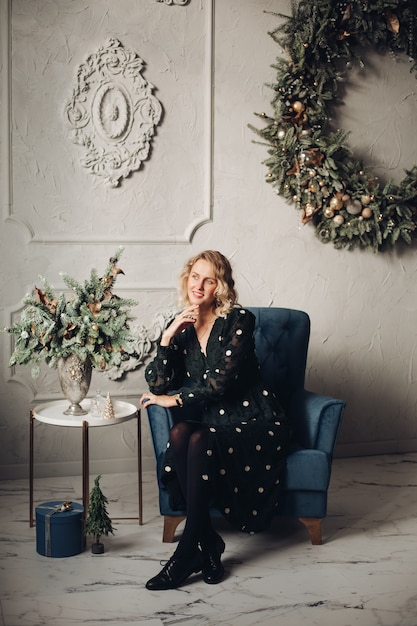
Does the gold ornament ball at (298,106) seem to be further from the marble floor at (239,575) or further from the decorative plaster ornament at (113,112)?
the marble floor at (239,575)

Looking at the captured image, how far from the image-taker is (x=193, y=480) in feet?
9.62

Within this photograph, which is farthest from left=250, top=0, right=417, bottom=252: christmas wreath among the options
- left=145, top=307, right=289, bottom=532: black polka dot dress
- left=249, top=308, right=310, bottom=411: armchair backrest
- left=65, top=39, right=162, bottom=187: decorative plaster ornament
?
left=145, top=307, right=289, bottom=532: black polka dot dress

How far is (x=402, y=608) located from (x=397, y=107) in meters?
2.77

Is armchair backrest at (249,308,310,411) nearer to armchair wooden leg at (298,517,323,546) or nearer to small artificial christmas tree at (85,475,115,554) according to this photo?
armchair wooden leg at (298,517,323,546)

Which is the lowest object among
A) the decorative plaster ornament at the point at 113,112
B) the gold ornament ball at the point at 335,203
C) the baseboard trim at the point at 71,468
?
the baseboard trim at the point at 71,468

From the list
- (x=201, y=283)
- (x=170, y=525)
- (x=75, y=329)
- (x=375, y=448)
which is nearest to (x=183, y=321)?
(x=201, y=283)

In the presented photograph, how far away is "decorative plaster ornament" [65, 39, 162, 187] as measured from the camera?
3.89 metres

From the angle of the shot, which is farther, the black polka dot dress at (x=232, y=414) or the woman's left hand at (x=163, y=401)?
the woman's left hand at (x=163, y=401)

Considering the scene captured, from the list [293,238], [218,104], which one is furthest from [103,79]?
[293,238]

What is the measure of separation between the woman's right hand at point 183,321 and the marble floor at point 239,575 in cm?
83

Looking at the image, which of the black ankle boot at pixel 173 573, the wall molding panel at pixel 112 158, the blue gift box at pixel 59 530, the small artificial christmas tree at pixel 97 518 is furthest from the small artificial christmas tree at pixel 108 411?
the wall molding panel at pixel 112 158

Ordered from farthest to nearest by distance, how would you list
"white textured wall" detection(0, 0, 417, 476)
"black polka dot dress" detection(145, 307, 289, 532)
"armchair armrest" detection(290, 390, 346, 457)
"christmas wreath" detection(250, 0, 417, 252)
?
1. "christmas wreath" detection(250, 0, 417, 252)
2. "white textured wall" detection(0, 0, 417, 476)
3. "armchair armrest" detection(290, 390, 346, 457)
4. "black polka dot dress" detection(145, 307, 289, 532)

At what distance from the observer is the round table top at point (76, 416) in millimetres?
3162

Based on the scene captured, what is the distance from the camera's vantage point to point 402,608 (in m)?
2.65
